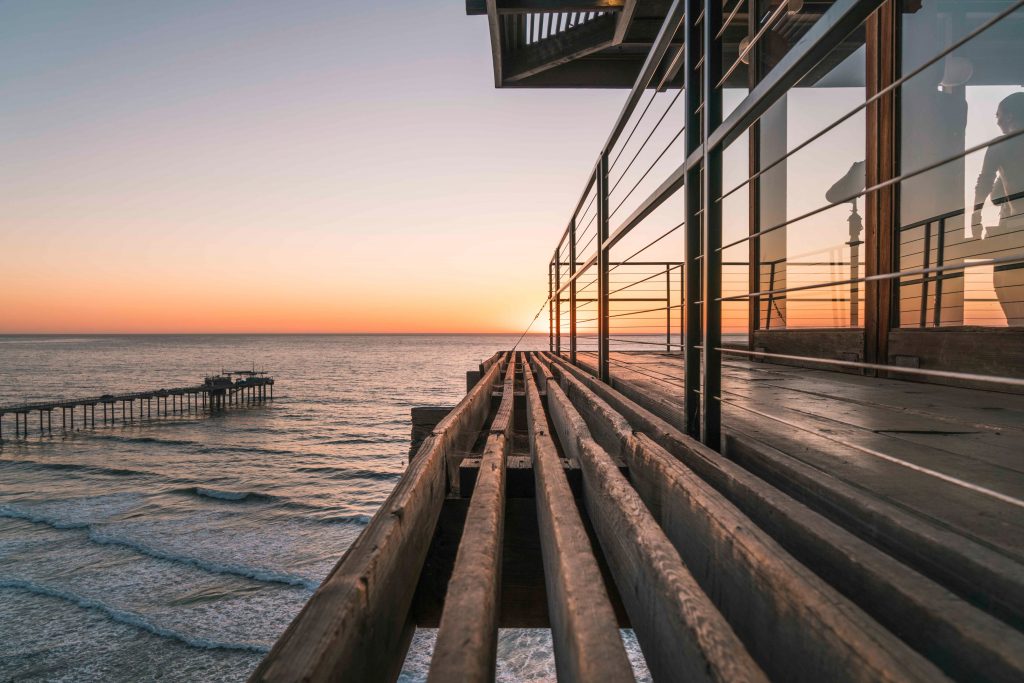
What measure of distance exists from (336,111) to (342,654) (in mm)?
25079

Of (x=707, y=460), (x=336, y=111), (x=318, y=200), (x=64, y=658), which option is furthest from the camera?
(x=318, y=200)

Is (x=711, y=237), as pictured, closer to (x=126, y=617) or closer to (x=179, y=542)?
(x=126, y=617)

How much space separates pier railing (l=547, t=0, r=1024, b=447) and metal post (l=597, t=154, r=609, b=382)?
0.05 ft

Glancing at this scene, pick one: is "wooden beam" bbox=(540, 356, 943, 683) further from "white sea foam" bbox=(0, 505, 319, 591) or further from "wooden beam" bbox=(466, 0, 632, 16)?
"white sea foam" bbox=(0, 505, 319, 591)

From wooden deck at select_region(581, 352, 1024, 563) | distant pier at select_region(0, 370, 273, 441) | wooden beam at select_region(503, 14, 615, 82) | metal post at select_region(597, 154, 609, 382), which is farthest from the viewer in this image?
distant pier at select_region(0, 370, 273, 441)

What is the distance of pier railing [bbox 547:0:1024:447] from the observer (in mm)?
1515

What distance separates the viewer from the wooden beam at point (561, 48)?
17.1 ft

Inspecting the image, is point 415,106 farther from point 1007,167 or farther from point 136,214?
point 136,214

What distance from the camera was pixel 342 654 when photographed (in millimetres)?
641

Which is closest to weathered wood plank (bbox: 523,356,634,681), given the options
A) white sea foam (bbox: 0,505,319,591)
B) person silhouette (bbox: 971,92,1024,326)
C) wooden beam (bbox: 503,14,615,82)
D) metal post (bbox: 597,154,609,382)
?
metal post (bbox: 597,154,609,382)

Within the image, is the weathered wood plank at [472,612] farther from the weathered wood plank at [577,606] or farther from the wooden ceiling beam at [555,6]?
the wooden ceiling beam at [555,6]

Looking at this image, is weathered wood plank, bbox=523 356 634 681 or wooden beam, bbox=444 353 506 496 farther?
wooden beam, bbox=444 353 506 496

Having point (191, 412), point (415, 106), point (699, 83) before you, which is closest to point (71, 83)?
point (191, 412)

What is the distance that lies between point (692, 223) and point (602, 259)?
1448 mm
